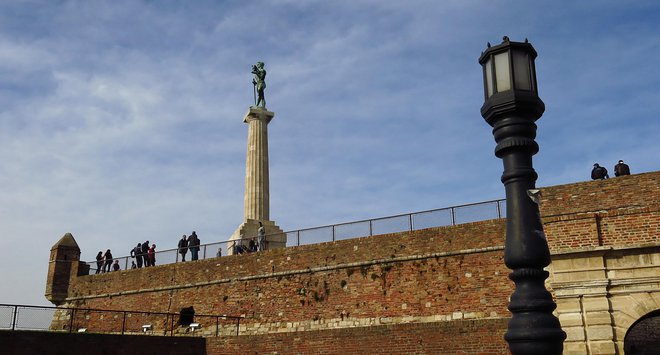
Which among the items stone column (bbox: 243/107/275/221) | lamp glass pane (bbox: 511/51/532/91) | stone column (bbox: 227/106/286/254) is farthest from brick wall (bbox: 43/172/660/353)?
lamp glass pane (bbox: 511/51/532/91)

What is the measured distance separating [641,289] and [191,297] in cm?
1632

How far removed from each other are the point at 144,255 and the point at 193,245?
2.77 meters

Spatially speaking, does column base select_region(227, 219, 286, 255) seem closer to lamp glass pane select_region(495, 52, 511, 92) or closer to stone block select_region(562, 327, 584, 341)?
stone block select_region(562, 327, 584, 341)

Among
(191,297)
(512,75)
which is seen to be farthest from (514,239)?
(191,297)

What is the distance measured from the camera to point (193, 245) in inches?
1067

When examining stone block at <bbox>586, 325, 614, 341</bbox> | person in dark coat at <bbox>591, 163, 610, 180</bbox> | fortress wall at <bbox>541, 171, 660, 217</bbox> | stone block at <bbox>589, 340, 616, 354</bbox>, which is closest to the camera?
stone block at <bbox>589, 340, 616, 354</bbox>

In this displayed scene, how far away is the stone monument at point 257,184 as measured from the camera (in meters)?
28.2

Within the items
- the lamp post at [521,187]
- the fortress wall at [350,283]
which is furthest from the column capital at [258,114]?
the lamp post at [521,187]

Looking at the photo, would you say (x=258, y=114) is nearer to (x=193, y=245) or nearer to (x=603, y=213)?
(x=193, y=245)

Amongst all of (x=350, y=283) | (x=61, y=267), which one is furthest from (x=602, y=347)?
(x=61, y=267)

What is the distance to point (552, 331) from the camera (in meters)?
4.50

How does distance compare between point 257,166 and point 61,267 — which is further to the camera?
point 257,166

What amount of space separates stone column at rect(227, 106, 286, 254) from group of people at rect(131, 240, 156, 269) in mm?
3561

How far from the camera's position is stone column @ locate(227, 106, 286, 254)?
28.3 m
